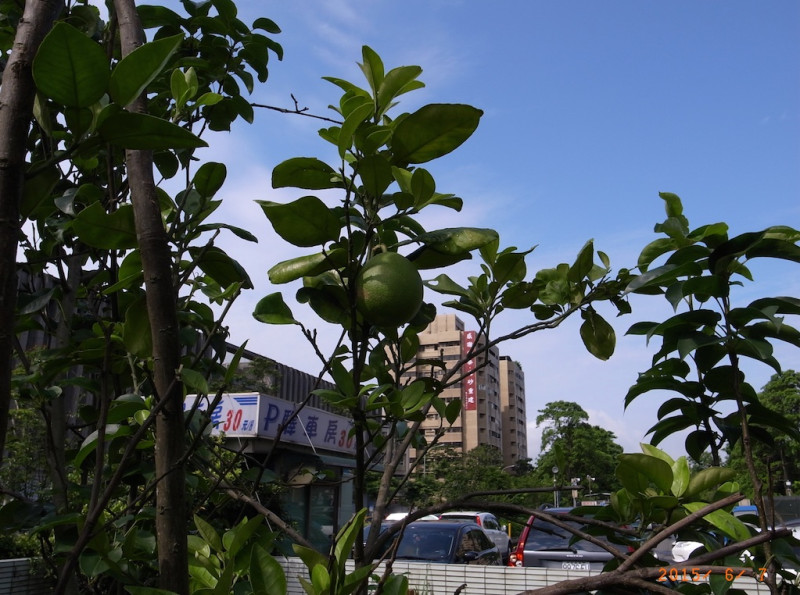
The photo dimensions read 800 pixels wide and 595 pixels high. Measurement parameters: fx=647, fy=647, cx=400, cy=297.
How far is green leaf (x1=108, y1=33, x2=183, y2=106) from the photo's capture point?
0.59 m

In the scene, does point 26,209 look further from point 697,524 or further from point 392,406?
point 697,524

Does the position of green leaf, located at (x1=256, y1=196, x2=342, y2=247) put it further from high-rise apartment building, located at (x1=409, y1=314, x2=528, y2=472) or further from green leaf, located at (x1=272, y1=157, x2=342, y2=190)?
high-rise apartment building, located at (x1=409, y1=314, x2=528, y2=472)

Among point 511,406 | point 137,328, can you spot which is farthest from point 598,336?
point 511,406

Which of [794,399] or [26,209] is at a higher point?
[794,399]

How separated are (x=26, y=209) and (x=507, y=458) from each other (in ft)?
214

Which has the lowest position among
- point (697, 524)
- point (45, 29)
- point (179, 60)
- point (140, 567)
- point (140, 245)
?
point (140, 567)

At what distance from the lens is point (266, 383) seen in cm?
1861

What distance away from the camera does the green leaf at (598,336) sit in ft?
4.20

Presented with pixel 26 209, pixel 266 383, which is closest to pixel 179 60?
pixel 26 209

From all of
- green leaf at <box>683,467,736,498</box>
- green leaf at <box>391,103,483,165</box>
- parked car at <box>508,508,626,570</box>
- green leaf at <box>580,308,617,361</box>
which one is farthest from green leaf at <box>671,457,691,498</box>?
parked car at <box>508,508,626,570</box>

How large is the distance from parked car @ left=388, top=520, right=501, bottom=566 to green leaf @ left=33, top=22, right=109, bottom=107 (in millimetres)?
7325

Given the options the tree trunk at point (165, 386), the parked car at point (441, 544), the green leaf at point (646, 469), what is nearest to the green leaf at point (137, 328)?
the tree trunk at point (165, 386)

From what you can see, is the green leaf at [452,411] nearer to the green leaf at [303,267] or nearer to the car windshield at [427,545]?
the green leaf at [303,267]

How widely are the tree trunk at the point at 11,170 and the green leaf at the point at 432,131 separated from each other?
0.42 m
